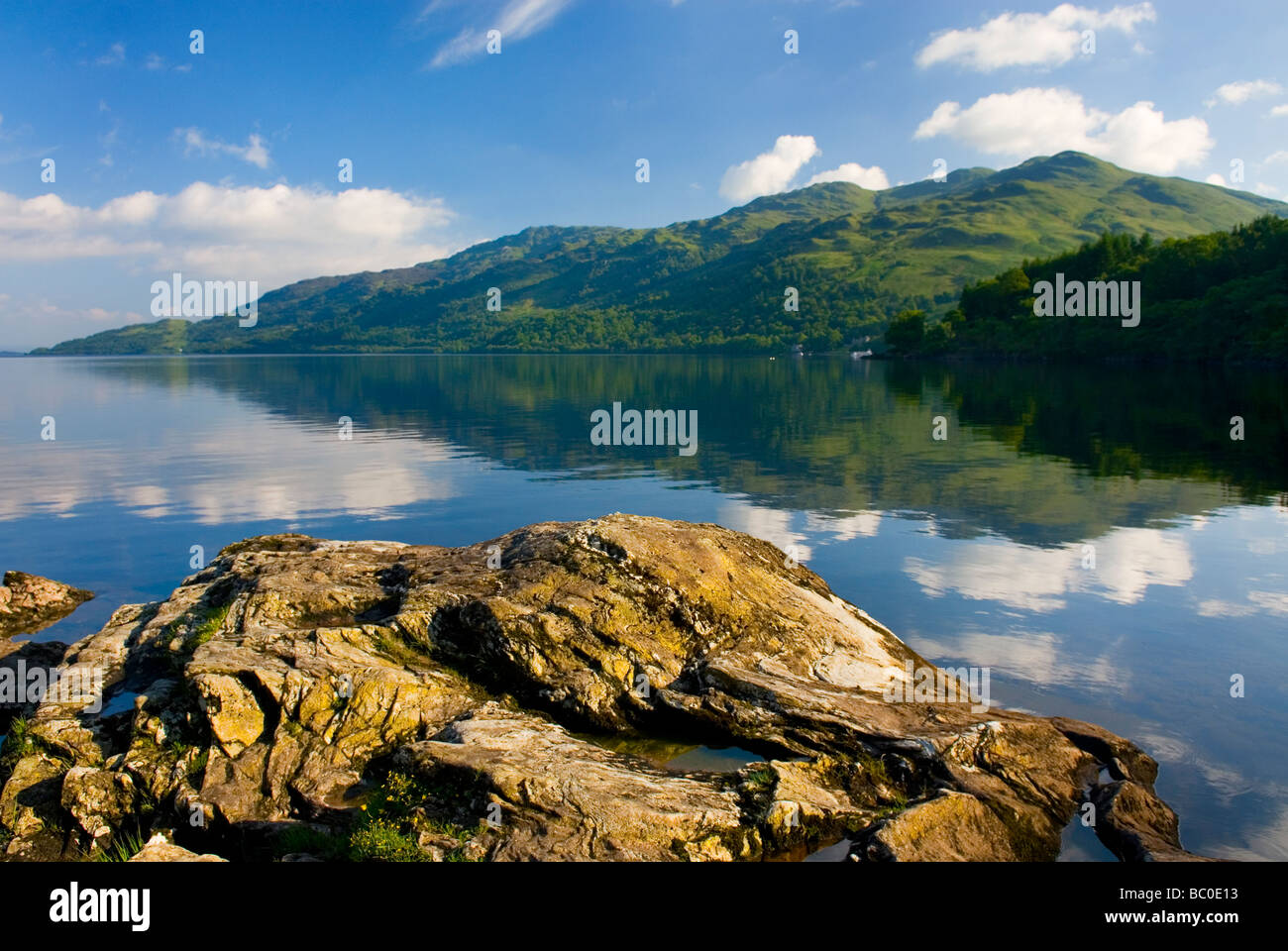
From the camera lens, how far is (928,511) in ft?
117

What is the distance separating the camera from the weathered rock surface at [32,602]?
22.4 meters

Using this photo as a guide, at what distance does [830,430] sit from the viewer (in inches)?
2608

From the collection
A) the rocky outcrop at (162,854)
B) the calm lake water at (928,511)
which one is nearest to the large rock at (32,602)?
the calm lake water at (928,511)

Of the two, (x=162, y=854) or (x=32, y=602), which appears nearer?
(x=162, y=854)

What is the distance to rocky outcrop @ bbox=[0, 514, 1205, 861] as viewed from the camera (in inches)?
448

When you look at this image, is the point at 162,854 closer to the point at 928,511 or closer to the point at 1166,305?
the point at 928,511

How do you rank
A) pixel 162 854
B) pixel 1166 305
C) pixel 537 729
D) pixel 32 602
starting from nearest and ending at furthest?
pixel 162 854
pixel 537 729
pixel 32 602
pixel 1166 305

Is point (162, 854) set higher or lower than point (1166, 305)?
lower

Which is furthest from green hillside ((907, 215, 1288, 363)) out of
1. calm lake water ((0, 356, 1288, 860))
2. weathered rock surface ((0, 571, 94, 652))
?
weathered rock surface ((0, 571, 94, 652))

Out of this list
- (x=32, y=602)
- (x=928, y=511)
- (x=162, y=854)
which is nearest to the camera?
(x=162, y=854)

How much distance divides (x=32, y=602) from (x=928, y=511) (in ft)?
109

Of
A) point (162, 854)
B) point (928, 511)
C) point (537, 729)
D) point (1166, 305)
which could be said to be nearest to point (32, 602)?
point (162, 854)
